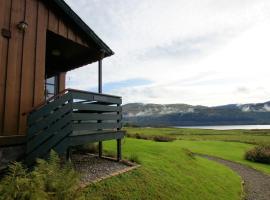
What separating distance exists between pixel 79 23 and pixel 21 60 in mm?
3539

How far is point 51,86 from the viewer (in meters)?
18.0

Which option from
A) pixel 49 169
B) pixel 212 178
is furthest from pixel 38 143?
pixel 212 178

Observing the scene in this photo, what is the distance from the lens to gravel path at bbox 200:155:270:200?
17513 mm

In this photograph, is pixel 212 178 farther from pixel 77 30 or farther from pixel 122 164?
pixel 77 30

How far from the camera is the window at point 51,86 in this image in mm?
17586

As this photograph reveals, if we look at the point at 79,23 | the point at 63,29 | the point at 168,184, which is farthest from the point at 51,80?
the point at 168,184

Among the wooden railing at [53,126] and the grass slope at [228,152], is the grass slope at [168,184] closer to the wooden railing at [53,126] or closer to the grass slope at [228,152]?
the wooden railing at [53,126]

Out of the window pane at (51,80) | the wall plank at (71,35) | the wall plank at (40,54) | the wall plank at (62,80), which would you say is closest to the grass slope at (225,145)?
the wall plank at (62,80)

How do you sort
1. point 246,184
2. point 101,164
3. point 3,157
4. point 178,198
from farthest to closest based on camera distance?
point 246,184 → point 101,164 → point 178,198 → point 3,157

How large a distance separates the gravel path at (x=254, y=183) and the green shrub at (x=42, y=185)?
1270cm

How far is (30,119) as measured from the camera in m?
11.3

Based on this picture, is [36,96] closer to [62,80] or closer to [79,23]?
[79,23]

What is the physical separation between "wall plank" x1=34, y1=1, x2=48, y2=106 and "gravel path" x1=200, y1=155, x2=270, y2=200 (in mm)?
12988

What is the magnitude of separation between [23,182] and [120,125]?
301 inches
